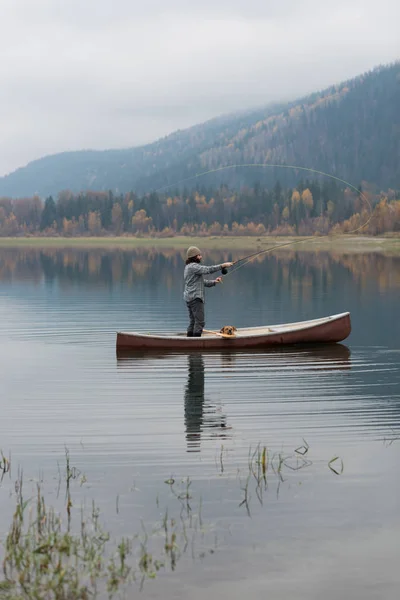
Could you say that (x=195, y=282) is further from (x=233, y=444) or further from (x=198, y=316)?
(x=233, y=444)

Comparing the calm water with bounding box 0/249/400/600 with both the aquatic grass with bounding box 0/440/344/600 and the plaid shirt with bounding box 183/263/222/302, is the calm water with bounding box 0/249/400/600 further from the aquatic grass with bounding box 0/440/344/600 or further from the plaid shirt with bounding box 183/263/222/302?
the plaid shirt with bounding box 183/263/222/302

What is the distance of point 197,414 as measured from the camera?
1598 cm

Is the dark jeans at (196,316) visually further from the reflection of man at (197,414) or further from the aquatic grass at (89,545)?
the aquatic grass at (89,545)

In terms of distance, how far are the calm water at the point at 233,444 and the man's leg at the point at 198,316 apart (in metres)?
0.74

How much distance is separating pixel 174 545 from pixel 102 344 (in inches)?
678

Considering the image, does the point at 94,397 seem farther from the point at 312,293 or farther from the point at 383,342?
the point at 312,293

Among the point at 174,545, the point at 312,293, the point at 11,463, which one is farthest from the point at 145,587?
the point at 312,293

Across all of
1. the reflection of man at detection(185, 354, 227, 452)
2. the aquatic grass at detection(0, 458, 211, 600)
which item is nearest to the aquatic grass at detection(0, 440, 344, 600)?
the aquatic grass at detection(0, 458, 211, 600)

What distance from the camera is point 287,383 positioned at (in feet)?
62.4

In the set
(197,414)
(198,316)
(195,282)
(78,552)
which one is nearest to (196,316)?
(198,316)

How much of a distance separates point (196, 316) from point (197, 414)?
7743mm

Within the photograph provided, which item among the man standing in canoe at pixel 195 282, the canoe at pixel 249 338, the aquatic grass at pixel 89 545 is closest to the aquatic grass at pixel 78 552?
the aquatic grass at pixel 89 545

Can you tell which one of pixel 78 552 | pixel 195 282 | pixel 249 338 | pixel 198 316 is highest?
pixel 195 282

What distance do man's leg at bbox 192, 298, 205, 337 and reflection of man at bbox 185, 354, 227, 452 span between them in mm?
3003
